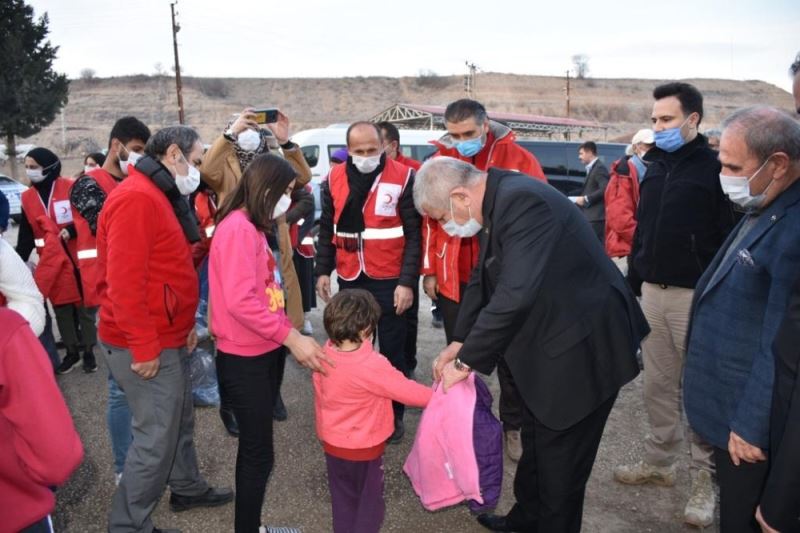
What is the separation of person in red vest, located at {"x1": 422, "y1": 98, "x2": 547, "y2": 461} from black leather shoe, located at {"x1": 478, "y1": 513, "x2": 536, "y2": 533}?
29.1 inches

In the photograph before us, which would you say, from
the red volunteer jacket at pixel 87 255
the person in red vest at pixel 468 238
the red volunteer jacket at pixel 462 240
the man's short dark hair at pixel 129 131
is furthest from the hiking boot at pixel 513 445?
the red volunteer jacket at pixel 87 255

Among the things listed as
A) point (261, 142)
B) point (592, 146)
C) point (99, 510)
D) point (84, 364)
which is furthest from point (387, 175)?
point (592, 146)

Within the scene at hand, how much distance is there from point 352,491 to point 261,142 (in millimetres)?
2577

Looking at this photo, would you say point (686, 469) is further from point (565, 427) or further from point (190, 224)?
point (190, 224)

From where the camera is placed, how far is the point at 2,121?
1032 inches

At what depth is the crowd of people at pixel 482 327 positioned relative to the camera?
192cm

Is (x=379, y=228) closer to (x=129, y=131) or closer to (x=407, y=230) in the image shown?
(x=407, y=230)

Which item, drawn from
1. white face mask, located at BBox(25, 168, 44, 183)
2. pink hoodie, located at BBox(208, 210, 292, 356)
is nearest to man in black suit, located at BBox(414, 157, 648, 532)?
pink hoodie, located at BBox(208, 210, 292, 356)

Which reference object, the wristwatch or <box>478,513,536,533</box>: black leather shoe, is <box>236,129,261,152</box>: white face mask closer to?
the wristwatch

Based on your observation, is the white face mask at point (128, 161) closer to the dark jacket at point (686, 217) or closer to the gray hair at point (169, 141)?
the gray hair at point (169, 141)

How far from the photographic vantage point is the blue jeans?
3.16 meters

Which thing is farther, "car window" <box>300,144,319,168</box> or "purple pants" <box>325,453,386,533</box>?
"car window" <box>300,144,319,168</box>

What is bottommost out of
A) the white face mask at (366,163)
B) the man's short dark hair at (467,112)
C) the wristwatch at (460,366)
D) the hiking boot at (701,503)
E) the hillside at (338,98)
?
the hiking boot at (701,503)

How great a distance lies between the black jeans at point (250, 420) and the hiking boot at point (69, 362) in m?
3.51
